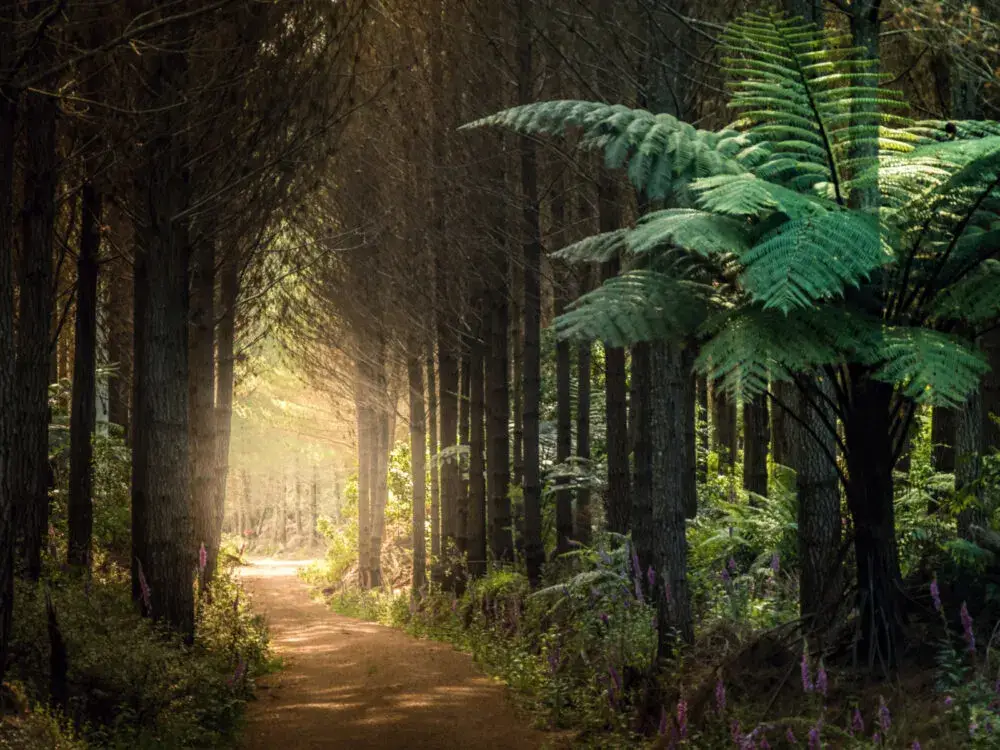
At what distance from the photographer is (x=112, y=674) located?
808 centimetres

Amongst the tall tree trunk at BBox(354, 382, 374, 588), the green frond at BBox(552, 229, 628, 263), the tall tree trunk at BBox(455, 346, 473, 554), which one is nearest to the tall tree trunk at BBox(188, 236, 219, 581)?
the tall tree trunk at BBox(455, 346, 473, 554)

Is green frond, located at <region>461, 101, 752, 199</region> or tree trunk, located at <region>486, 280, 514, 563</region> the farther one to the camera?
tree trunk, located at <region>486, 280, 514, 563</region>

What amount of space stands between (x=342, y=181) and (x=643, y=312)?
42.5 ft

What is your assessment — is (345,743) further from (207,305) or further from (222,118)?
(207,305)

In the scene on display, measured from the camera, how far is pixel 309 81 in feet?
36.9

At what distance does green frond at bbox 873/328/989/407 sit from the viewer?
16.6 ft

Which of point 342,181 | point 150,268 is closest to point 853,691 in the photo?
point 150,268

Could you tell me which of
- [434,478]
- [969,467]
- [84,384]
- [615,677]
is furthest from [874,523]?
[434,478]

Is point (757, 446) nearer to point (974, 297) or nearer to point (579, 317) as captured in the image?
point (974, 297)

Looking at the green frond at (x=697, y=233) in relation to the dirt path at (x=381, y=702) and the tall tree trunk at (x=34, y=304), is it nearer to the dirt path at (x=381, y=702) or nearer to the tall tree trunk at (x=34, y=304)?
the dirt path at (x=381, y=702)

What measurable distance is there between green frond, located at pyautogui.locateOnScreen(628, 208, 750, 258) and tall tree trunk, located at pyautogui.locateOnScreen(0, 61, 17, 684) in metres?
3.95

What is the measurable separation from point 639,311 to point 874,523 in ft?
6.11

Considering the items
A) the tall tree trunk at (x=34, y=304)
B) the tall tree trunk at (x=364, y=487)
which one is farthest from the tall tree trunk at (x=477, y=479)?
the tall tree trunk at (x=34, y=304)

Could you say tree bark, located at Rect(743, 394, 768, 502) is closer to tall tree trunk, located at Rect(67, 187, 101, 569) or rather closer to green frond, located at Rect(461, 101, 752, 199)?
tall tree trunk, located at Rect(67, 187, 101, 569)
